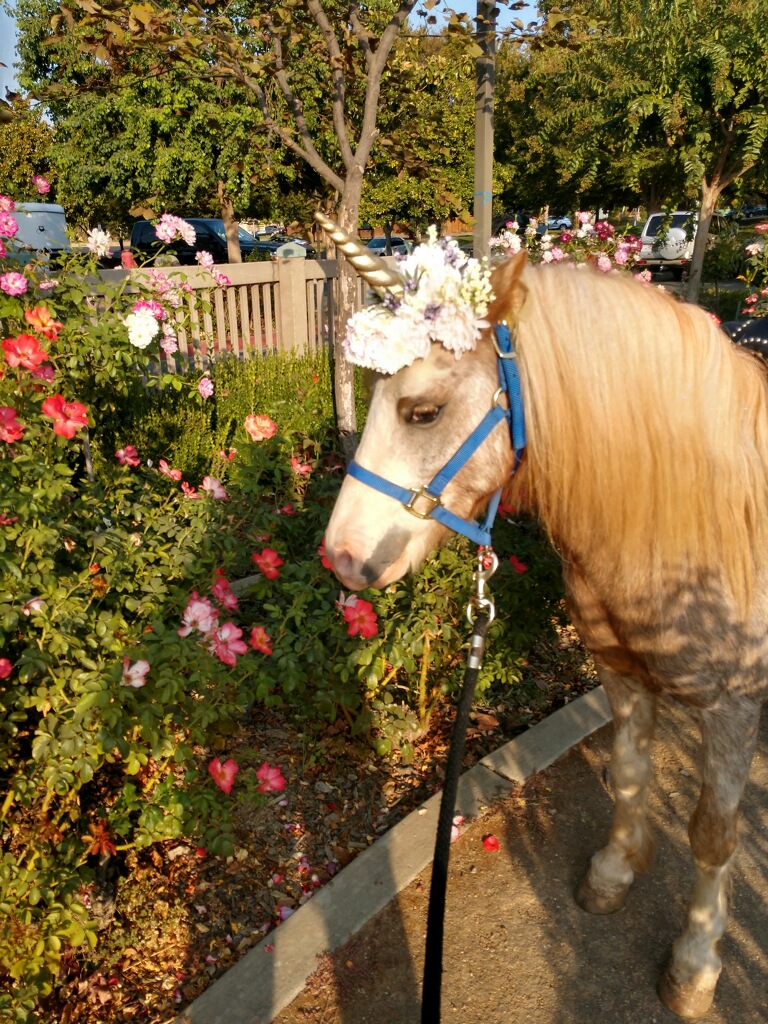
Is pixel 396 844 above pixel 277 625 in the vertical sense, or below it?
below

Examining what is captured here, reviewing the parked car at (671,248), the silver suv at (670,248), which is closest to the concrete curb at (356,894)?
the parked car at (671,248)

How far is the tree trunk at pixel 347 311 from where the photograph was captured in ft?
17.0

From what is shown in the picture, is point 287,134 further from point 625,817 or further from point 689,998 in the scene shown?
point 689,998

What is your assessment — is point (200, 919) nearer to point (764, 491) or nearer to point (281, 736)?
point (281, 736)

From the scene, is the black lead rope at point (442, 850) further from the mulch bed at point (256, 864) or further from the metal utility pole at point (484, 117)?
the metal utility pole at point (484, 117)

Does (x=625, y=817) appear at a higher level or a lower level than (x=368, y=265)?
lower

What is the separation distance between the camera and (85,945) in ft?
7.70

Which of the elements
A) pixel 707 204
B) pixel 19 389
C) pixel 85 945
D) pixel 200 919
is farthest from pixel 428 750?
pixel 707 204

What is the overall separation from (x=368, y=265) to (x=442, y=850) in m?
1.39

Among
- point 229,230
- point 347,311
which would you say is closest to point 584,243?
point 347,311

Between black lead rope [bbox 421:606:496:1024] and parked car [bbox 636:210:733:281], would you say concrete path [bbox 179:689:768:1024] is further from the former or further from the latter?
parked car [bbox 636:210:733:281]

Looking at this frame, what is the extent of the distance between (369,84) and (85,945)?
5.00 meters

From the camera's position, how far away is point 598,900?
8.65 ft

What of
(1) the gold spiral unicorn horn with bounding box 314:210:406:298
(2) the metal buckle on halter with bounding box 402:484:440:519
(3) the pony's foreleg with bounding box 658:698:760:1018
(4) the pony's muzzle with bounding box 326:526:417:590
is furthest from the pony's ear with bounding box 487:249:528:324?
(3) the pony's foreleg with bounding box 658:698:760:1018
